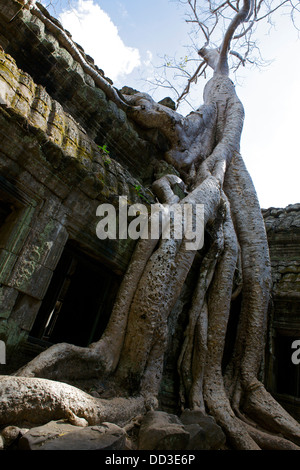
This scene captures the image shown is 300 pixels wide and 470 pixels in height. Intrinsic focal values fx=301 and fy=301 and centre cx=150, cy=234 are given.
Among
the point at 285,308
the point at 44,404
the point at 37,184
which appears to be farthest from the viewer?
the point at 285,308

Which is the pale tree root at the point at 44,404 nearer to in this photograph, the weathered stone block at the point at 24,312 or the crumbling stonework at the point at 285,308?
the weathered stone block at the point at 24,312

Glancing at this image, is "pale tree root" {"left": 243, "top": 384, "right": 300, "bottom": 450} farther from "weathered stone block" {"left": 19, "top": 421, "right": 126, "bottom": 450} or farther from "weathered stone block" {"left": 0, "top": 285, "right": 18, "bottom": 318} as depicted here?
"weathered stone block" {"left": 0, "top": 285, "right": 18, "bottom": 318}

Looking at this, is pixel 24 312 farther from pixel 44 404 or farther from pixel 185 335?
pixel 185 335

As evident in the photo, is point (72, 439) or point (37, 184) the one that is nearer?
point (72, 439)

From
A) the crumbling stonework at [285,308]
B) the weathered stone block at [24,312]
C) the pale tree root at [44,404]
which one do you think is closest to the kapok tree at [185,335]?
the pale tree root at [44,404]

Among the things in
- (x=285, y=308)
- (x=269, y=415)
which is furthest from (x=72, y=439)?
(x=285, y=308)

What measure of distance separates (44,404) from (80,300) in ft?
4.88

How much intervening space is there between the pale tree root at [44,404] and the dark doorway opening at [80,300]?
0.92 m

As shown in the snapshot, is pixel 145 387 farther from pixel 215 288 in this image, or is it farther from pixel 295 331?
pixel 295 331

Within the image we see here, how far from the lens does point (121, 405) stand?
1888 millimetres

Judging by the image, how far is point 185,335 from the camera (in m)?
2.96

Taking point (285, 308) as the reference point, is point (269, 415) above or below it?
below

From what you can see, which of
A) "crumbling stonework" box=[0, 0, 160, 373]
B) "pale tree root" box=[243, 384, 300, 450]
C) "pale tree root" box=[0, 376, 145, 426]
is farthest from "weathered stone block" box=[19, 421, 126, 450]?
"pale tree root" box=[243, 384, 300, 450]

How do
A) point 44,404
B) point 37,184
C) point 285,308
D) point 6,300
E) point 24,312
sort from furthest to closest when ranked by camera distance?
point 285,308 → point 37,184 → point 24,312 → point 6,300 → point 44,404
